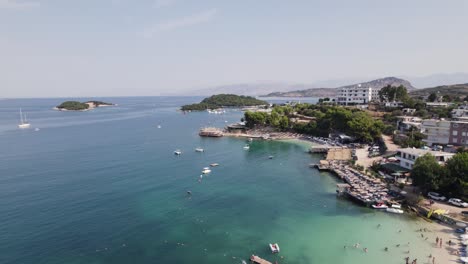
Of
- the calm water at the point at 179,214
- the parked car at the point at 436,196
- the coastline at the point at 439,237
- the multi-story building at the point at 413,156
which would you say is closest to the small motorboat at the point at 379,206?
the calm water at the point at 179,214

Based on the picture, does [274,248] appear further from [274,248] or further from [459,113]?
[459,113]

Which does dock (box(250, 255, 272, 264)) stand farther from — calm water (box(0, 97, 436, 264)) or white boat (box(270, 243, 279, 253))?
white boat (box(270, 243, 279, 253))

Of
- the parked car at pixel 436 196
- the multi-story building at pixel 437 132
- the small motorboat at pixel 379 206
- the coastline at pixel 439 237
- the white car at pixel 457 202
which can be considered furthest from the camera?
the multi-story building at pixel 437 132

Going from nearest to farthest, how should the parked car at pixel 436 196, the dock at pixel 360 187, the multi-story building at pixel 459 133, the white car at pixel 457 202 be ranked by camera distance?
the white car at pixel 457 202
the parked car at pixel 436 196
the dock at pixel 360 187
the multi-story building at pixel 459 133

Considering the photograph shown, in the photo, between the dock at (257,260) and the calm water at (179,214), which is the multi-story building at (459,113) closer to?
the calm water at (179,214)

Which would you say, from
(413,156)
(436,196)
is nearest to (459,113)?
(413,156)

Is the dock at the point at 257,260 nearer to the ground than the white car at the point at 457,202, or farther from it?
nearer to the ground
